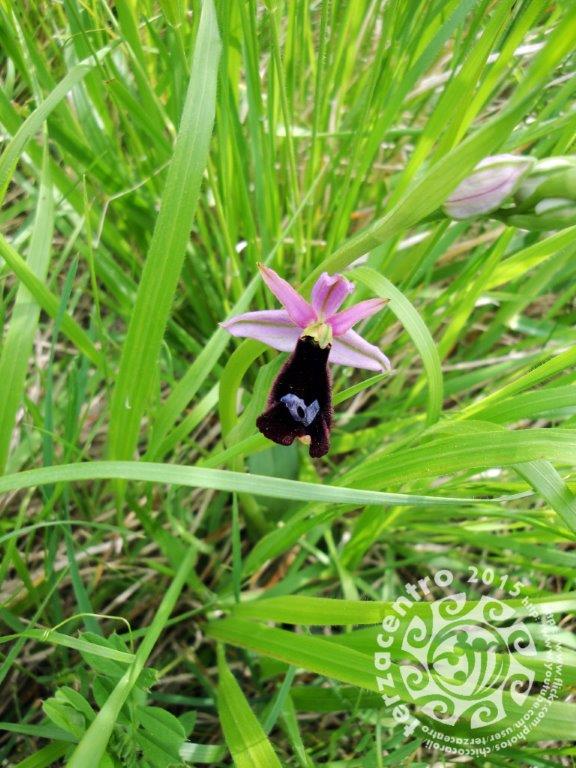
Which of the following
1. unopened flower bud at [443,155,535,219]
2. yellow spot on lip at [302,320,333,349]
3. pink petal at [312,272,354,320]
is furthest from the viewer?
yellow spot on lip at [302,320,333,349]

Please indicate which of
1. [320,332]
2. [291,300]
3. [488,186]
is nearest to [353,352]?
[320,332]

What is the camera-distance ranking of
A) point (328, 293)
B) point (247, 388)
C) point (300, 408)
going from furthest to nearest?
point (247, 388) < point (300, 408) < point (328, 293)

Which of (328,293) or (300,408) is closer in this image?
(328,293)

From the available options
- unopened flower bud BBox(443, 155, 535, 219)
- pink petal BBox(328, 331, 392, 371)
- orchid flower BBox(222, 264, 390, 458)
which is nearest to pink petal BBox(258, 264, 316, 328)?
orchid flower BBox(222, 264, 390, 458)

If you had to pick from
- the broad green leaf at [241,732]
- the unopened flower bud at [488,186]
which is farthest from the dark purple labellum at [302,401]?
the broad green leaf at [241,732]

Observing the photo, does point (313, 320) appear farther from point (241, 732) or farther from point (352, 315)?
point (241, 732)

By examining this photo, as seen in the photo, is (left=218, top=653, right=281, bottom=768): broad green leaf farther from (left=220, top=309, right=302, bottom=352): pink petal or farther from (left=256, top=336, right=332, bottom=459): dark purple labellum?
(left=220, top=309, right=302, bottom=352): pink petal
